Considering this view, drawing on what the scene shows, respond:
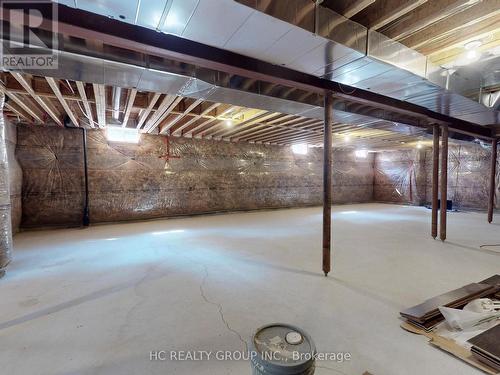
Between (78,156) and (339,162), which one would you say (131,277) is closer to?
(78,156)

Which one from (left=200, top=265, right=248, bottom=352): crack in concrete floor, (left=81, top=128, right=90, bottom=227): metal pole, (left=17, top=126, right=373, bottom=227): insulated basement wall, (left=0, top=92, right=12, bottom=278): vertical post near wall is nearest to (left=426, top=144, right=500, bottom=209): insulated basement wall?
(left=17, top=126, right=373, bottom=227): insulated basement wall

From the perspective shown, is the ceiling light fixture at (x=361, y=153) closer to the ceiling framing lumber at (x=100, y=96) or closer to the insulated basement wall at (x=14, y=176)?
the ceiling framing lumber at (x=100, y=96)

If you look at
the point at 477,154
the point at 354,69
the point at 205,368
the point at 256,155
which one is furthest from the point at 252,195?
the point at 477,154

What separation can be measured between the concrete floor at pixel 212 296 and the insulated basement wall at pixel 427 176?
15.2 feet

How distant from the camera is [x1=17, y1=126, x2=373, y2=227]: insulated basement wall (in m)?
5.00

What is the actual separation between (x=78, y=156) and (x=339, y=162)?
843 centimetres

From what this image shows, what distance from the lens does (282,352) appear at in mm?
940

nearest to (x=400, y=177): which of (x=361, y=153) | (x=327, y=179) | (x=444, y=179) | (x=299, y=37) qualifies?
(x=361, y=153)

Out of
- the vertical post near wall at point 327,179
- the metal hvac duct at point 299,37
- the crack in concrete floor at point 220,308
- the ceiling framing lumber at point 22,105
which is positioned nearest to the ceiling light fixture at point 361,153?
the metal hvac duct at point 299,37

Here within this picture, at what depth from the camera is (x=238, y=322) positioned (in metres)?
1.81

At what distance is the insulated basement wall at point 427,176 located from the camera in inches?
299

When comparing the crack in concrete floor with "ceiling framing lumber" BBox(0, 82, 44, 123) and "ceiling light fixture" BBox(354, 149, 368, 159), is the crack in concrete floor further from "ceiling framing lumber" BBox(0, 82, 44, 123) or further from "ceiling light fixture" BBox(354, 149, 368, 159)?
"ceiling light fixture" BBox(354, 149, 368, 159)

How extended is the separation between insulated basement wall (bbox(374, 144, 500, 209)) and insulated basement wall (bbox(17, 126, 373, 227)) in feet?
10.7

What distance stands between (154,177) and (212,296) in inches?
183
